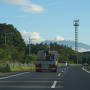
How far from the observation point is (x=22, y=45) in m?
130

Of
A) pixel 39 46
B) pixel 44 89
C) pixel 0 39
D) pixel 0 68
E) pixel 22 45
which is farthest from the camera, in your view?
pixel 39 46

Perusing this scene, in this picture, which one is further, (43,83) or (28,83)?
(43,83)

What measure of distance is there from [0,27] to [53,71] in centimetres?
8936

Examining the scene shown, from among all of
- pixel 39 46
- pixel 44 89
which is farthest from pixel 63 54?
pixel 44 89

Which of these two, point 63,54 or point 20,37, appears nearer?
point 20,37

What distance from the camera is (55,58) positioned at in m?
44.8

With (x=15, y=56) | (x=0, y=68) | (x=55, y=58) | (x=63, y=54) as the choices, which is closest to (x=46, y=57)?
(x=55, y=58)

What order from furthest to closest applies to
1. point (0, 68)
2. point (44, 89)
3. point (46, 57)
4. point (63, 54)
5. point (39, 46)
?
1. point (63, 54)
2. point (39, 46)
3. point (46, 57)
4. point (0, 68)
5. point (44, 89)

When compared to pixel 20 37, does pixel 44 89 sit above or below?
below

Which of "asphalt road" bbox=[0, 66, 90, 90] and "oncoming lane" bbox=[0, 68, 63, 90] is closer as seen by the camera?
"asphalt road" bbox=[0, 66, 90, 90]

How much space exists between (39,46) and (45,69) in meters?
142

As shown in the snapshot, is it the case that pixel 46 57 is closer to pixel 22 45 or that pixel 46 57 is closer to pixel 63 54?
pixel 22 45

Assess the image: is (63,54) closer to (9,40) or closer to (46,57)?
(9,40)

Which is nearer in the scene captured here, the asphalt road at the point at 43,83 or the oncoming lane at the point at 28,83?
the asphalt road at the point at 43,83
